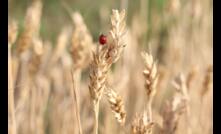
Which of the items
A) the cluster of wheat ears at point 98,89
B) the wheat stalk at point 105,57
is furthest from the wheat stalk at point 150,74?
the wheat stalk at point 105,57

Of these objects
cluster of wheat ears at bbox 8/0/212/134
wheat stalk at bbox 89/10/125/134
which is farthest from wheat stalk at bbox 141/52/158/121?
wheat stalk at bbox 89/10/125/134

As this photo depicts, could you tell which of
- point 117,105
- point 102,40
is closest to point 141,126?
point 117,105

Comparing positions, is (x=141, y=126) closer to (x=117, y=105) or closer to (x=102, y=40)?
(x=117, y=105)

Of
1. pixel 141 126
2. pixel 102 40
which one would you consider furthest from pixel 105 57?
pixel 141 126

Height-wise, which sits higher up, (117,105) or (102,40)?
(102,40)

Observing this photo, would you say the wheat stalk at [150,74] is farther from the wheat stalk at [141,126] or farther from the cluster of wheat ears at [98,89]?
the wheat stalk at [141,126]

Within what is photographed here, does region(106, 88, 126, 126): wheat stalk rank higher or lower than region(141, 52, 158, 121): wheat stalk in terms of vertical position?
lower

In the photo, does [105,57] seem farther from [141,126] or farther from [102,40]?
[141,126]

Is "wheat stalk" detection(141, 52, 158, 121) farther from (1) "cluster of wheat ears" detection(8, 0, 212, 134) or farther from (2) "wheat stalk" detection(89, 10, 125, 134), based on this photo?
(2) "wheat stalk" detection(89, 10, 125, 134)

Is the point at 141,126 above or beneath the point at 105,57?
beneath

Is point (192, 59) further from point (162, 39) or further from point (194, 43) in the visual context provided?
point (162, 39)
